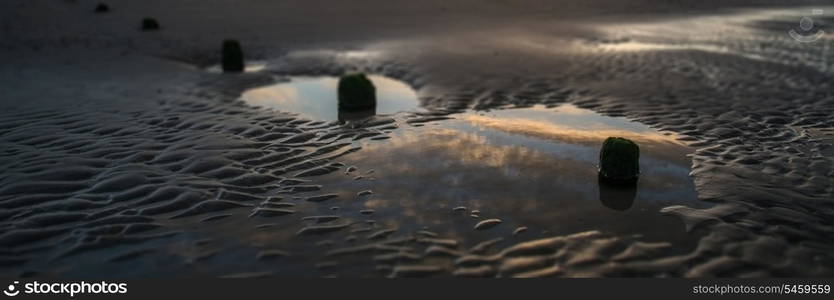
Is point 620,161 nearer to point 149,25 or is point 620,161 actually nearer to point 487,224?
point 487,224

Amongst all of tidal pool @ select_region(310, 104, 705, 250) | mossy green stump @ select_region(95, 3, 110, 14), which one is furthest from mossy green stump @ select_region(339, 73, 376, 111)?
mossy green stump @ select_region(95, 3, 110, 14)

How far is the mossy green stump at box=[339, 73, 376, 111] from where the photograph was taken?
891 centimetres

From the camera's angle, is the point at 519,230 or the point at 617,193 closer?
the point at 519,230

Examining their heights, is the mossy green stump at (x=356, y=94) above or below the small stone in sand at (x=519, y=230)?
above

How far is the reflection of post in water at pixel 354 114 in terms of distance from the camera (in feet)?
27.7

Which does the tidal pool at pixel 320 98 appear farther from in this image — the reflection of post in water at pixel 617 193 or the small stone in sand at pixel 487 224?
the small stone in sand at pixel 487 224

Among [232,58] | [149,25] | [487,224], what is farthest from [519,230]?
[149,25]

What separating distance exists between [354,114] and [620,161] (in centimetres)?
432

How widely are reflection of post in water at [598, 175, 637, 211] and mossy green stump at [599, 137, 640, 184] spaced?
0.03m

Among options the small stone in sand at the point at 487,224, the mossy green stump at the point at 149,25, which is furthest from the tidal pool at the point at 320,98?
the mossy green stump at the point at 149,25

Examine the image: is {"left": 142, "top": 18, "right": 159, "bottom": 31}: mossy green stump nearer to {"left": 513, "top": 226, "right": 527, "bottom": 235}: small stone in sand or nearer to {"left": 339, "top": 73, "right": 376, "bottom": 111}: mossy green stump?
{"left": 339, "top": 73, "right": 376, "bottom": 111}: mossy green stump

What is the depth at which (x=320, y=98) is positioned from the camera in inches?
397

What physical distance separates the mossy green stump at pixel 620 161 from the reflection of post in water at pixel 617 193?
3cm

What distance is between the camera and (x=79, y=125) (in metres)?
7.75
